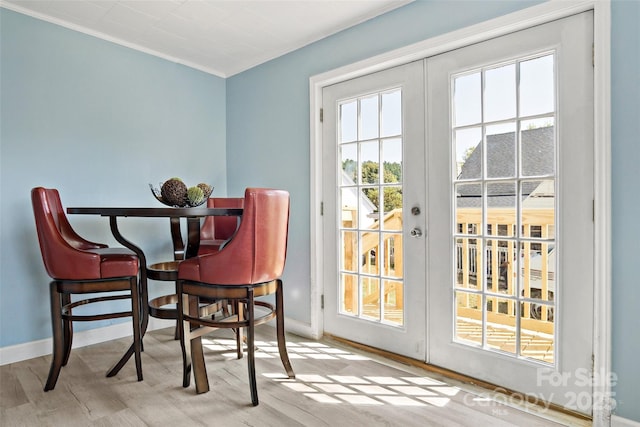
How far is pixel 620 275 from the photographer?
5.50 feet

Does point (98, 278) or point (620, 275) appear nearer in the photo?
point (620, 275)

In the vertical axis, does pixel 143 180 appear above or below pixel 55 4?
below

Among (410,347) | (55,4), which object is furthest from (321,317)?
(55,4)

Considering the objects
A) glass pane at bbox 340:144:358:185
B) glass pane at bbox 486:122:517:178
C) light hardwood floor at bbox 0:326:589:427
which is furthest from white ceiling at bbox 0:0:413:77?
light hardwood floor at bbox 0:326:589:427

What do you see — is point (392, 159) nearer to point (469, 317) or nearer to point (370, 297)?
point (370, 297)

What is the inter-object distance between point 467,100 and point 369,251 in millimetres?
1163

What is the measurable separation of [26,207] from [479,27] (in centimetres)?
299

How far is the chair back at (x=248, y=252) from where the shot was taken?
192 centimetres

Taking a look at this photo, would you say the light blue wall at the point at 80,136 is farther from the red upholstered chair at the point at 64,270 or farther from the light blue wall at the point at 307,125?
the red upholstered chair at the point at 64,270

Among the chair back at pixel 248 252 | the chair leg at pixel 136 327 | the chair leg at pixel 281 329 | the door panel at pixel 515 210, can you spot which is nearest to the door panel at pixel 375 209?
the door panel at pixel 515 210

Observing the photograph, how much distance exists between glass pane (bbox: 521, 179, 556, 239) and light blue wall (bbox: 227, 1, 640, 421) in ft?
0.90

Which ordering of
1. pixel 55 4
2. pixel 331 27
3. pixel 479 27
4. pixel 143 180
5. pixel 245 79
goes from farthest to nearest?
pixel 245 79, pixel 143 180, pixel 331 27, pixel 55 4, pixel 479 27

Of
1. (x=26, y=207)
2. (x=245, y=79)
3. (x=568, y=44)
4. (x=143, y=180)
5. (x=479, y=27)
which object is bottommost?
(x=26, y=207)

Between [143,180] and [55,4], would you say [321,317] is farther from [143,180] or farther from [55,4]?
[55,4]
